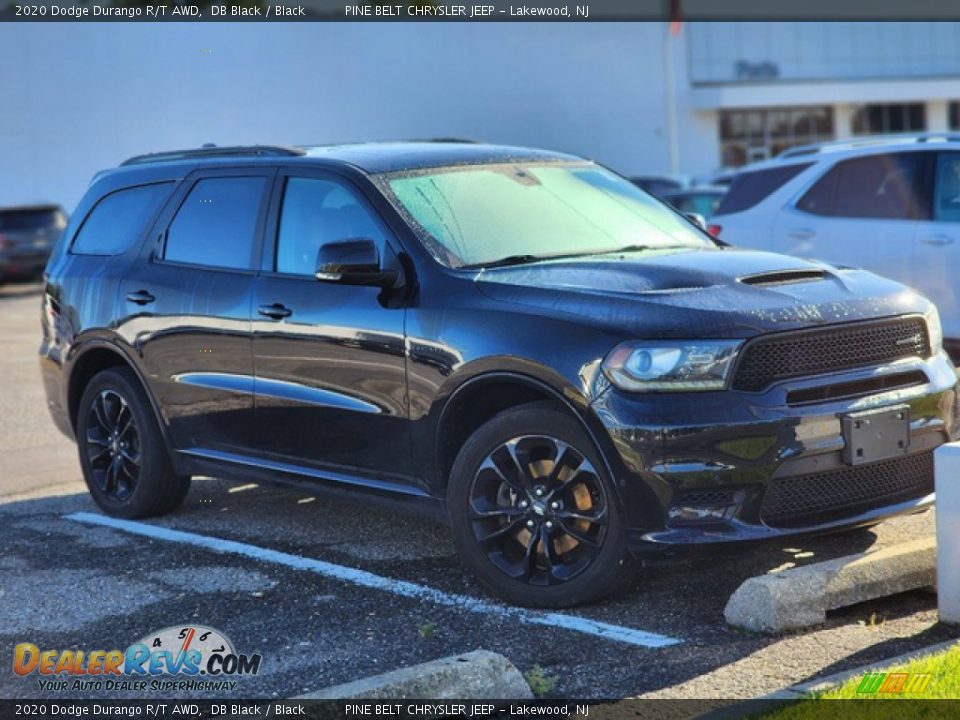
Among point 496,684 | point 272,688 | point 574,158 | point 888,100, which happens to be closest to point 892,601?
point 496,684

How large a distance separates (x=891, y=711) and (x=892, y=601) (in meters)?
1.50

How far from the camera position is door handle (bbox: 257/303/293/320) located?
6723 millimetres

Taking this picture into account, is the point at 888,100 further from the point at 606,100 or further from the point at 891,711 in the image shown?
the point at 891,711

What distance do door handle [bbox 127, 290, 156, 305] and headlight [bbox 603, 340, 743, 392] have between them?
3035mm

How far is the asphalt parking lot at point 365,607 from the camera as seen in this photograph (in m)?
5.06

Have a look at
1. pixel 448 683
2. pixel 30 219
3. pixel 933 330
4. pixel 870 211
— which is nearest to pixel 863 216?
pixel 870 211

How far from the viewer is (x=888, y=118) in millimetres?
61062

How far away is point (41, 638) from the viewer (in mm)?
5703

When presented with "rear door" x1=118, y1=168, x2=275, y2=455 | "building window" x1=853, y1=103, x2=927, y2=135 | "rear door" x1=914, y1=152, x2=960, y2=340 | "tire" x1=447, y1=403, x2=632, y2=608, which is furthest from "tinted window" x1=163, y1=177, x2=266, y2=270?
"building window" x1=853, y1=103, x2=927, y2=135

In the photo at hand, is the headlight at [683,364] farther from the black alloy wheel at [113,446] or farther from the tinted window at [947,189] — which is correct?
the tinted window at [947,189]

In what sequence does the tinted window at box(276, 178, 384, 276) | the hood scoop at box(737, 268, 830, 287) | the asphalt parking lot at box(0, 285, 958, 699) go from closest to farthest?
the asphalt parking lot at box(0, 285, 958, 699)
the hood scoop at box(737, 268, 830, 287)
the tinted window at box(276, 178, 384, 276)

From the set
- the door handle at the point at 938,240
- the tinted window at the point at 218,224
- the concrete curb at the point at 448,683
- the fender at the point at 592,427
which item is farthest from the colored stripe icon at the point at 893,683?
the door handle at the point at 938,240

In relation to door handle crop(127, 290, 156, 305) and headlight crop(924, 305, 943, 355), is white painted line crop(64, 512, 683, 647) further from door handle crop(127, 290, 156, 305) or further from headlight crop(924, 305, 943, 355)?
headlight crop(924, 305, 943, 355)

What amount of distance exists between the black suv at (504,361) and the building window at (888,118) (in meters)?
55.7
